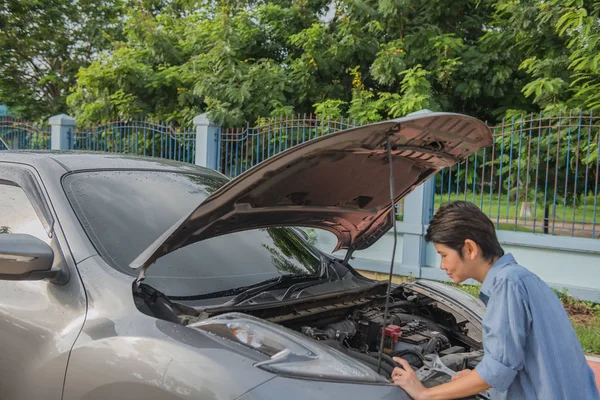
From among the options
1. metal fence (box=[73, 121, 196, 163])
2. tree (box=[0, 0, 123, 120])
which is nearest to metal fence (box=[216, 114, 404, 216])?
metal fence (box=[73, 121, 196, 163])

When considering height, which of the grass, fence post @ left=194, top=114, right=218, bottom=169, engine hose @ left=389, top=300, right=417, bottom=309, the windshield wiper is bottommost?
the grass

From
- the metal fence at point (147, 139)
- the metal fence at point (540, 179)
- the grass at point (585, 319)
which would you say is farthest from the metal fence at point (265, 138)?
the grass at point (585, 319)

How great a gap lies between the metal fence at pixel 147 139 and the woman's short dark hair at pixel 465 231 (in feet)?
25.8

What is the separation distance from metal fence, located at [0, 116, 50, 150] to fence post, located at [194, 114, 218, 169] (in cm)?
409

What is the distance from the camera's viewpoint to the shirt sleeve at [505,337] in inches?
71.2

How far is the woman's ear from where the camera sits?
2.01 meters

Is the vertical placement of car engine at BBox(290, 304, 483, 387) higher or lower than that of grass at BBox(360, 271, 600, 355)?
higher

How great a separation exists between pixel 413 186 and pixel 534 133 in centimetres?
451

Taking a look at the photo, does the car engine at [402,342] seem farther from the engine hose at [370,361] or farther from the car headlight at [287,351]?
the car headlight at [287,351]

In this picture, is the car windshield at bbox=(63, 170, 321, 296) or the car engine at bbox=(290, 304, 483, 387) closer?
the car engine at bbox=(290, 304, 483, 387)

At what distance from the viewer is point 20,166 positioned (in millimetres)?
2945

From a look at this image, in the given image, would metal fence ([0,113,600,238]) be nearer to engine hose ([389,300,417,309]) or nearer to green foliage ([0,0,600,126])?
green foliage ([0,0,600,126])

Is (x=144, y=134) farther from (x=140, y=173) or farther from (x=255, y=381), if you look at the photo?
(x=255, y=381)

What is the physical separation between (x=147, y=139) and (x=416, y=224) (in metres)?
5.12
